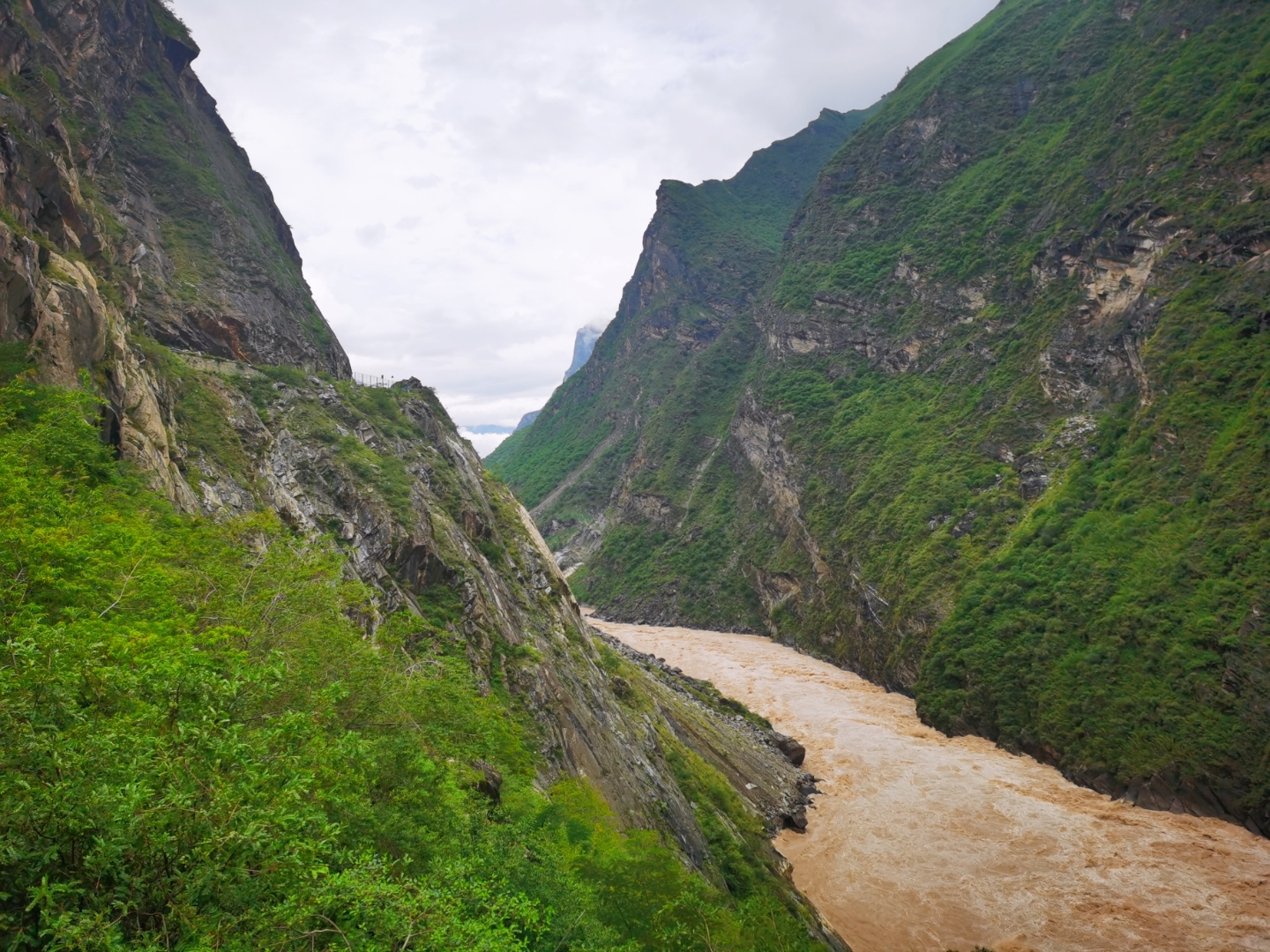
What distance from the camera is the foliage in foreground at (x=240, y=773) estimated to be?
192 inches

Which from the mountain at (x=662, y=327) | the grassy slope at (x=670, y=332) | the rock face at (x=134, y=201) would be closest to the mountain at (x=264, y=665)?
the rock face at (x=134, y=201)

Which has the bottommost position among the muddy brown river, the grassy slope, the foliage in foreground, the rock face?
the muddy brown river

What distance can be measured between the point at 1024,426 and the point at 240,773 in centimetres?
6977

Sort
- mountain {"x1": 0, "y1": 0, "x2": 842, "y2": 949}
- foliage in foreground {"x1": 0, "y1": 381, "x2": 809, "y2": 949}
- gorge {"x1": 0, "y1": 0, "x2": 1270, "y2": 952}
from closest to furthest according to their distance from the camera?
foliage in foreground {"x1": 0, "y1": 381, "x2": 809, "y2": 949} → mountain {"x1": 0, "y1": 0, "x2": 842, "y2": 949} → gorge {"x1": 0, "y1": 0, "x2": 1270, "y2": 952}

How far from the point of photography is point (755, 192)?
645 feet

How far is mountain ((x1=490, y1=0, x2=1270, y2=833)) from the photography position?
1508 inches

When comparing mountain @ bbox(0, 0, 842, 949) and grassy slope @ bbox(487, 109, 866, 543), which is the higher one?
grassy slope @ bbox(487, 109, 866, 543)

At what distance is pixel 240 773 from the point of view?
19.2 ft

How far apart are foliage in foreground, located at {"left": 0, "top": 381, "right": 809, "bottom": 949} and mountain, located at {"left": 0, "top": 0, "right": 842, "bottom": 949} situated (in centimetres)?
4

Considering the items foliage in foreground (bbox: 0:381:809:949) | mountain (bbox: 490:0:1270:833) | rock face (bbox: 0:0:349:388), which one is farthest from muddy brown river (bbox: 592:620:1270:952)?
rock face (bbox: 0:0:349:388)

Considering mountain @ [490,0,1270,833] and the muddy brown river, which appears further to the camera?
mountain @ [490,0,1270,833]

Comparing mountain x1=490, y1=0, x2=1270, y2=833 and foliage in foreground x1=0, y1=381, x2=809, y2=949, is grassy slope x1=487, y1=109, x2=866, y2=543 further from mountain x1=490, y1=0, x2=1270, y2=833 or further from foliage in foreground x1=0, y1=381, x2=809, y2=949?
foliage in foreground x1=0, y1=381, x2=809, y2=949

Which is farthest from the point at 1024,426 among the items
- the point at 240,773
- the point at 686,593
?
the point at 240,773

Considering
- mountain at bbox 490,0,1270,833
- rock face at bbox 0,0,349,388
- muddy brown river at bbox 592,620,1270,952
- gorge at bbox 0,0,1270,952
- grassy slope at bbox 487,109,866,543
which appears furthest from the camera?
grassy slope at bbox 487,109,866,543
